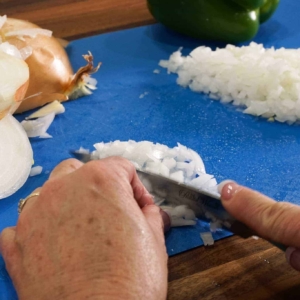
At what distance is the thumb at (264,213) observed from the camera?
23.0 inches

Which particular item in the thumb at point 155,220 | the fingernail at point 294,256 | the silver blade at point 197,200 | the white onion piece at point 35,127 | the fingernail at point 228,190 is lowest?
the white onion piece at point 35,127

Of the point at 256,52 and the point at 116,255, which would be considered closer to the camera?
the point at 116,255

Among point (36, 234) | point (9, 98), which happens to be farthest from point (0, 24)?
point (36, 234)

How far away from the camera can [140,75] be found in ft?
4.03

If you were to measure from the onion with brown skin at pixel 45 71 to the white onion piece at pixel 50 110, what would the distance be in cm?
2

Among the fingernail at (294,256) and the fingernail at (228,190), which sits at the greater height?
the fingernail at (228,190)

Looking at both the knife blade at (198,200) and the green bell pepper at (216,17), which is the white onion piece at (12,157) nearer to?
the knife blade at (198,200)

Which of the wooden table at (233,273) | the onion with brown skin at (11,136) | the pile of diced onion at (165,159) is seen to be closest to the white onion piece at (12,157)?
the onion with brown skin at (11,136)

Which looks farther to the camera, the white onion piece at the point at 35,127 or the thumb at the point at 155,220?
the white onion piece at the point at 35,127

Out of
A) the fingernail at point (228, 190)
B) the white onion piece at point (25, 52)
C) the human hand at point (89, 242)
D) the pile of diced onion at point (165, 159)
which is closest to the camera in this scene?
the human hand at point (89, 242)

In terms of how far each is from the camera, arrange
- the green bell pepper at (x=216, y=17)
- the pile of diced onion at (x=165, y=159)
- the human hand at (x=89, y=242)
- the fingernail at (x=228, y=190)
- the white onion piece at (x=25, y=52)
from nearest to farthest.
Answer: the human hand at (x=89, y=242), the fingernail at (x=228, y=190), the pile of diced onion at (x=165, y=159), the white onion piece at (x=25, y=52), the green bell pepper at (x=216, y=17)

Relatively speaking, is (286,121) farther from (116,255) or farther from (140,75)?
(116,255)

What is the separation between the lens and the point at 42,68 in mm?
1064

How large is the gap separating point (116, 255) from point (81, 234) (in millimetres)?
57
